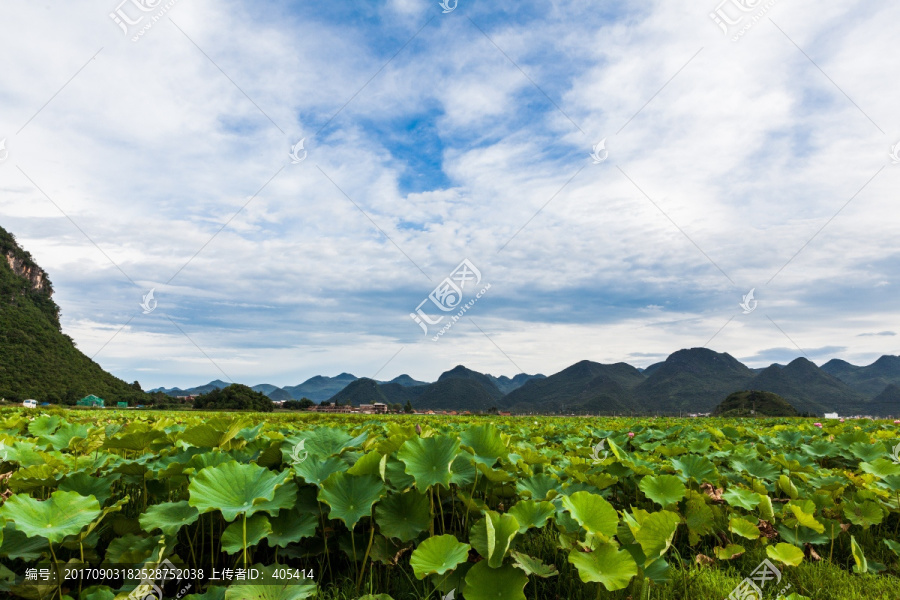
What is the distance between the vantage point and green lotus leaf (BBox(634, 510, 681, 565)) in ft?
6.70

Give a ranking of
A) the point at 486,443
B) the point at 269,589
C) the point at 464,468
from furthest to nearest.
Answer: the point at 486,443 < the point at 464,468 < the point at 269,589

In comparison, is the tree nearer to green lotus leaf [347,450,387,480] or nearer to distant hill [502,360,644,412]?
green lotus leaf [347,450,387,480]

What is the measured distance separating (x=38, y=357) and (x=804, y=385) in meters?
143

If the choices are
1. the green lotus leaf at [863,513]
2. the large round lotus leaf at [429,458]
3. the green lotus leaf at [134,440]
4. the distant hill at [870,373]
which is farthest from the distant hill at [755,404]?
the distant hill at [870,373]

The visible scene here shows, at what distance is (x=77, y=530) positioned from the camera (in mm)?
1836

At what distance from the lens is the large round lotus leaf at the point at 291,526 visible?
6.68 feet

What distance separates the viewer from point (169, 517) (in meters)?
2.06

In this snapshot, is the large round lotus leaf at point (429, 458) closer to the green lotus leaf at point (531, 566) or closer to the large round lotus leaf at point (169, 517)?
the green lotus leaf at point (531, 566)

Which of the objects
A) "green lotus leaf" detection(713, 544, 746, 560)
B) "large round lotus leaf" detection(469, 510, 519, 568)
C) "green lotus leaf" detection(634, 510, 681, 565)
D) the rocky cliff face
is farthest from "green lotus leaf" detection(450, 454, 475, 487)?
the rocky cliff face

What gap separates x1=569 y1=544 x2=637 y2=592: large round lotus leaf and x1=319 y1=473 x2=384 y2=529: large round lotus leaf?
89cm

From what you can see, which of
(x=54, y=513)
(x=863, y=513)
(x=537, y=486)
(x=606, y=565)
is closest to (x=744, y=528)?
(x=863, y=513)

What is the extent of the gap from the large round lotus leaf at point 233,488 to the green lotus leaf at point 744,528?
2.58m

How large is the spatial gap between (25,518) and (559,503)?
7.90 ft

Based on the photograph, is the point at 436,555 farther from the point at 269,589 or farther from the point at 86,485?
the point at 86,485
